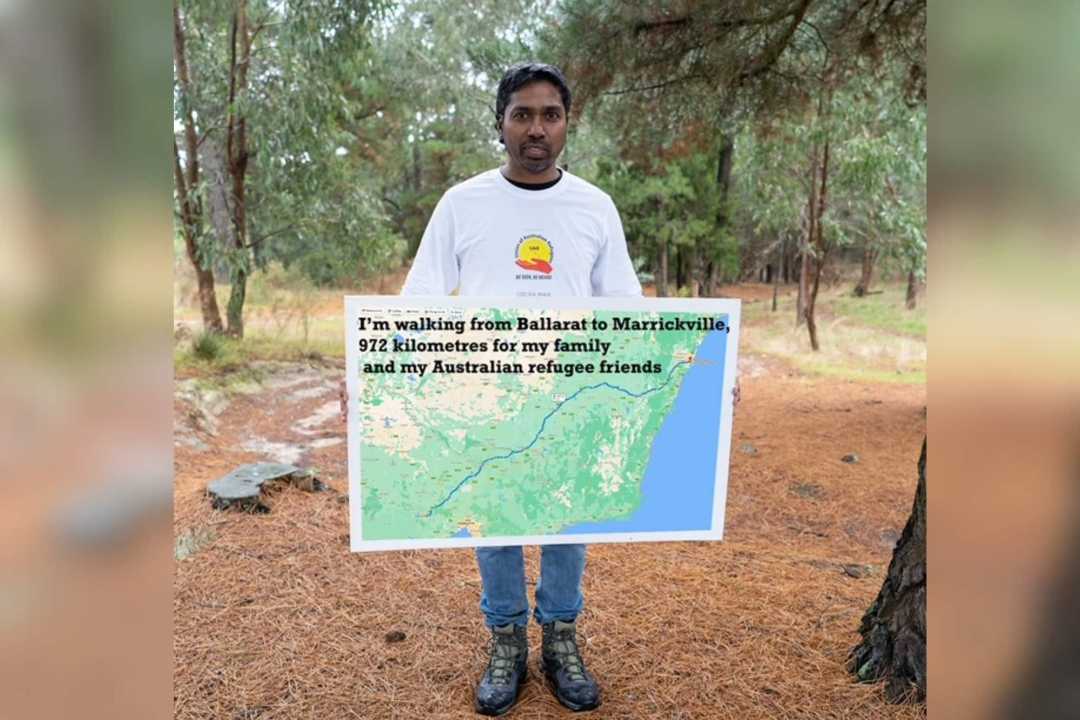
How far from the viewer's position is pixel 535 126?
189 centimetres

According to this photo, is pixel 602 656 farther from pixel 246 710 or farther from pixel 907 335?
pixel 907 335

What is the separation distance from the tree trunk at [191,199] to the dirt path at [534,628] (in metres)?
3.98

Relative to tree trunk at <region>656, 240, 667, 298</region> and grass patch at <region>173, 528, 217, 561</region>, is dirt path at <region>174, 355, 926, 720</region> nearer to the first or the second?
grass patch at <region>173, 528, 217, 561</region>

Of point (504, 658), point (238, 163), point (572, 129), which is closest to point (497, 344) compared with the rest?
point (504, 658)

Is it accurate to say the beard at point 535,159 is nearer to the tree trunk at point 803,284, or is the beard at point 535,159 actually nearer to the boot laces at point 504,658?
the boot laces at point 504,658

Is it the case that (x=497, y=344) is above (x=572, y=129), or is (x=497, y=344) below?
below

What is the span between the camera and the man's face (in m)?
1.89

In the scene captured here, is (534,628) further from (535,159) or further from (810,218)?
(810,218)

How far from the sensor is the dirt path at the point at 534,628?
7.32ft

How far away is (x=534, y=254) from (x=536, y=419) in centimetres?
43

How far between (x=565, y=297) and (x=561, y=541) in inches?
22.4

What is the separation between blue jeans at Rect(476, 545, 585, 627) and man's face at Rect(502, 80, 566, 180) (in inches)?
39.8

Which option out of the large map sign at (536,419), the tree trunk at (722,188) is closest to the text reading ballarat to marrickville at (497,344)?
the large map sign at (536,419)
